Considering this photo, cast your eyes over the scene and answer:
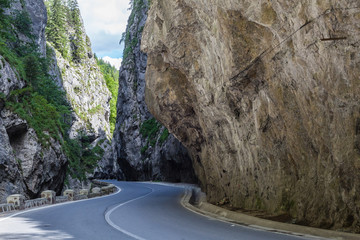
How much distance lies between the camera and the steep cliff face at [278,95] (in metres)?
8.52

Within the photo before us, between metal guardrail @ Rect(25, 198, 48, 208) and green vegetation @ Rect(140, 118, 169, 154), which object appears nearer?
metal guardrail @ Rect(25, 198, 48, 208)

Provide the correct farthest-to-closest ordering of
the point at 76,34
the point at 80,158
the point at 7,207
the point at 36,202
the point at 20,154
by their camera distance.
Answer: the point at 76,34, the point at 80,158, the point at 20,154, the point at 36,202, the point at 7,207

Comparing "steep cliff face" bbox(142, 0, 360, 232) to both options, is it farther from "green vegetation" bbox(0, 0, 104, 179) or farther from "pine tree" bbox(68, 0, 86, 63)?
"pine tree" bbox(68, 0, 86, 63)

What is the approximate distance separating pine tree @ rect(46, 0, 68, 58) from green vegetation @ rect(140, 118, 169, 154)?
29339 mm

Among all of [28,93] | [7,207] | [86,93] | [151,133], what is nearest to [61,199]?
[7,207]

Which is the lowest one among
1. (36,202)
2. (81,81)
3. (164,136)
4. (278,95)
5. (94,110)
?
(36,202)

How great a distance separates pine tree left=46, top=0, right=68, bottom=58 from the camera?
77.3 metres

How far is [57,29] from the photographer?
7775 centimetres

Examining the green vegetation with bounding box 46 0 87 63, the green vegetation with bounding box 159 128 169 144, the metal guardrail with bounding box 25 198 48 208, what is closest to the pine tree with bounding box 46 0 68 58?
the green vegetation with bounding box 46 0 87 63

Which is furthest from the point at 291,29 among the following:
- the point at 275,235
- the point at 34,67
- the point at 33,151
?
the point at 34,67

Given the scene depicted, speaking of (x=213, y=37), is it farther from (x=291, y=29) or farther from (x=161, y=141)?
(x=161, y=141)

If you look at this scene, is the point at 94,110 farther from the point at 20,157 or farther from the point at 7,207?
the point at 7,207

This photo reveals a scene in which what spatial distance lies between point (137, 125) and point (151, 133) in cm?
655

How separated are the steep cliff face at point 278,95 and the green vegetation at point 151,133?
34558mm
